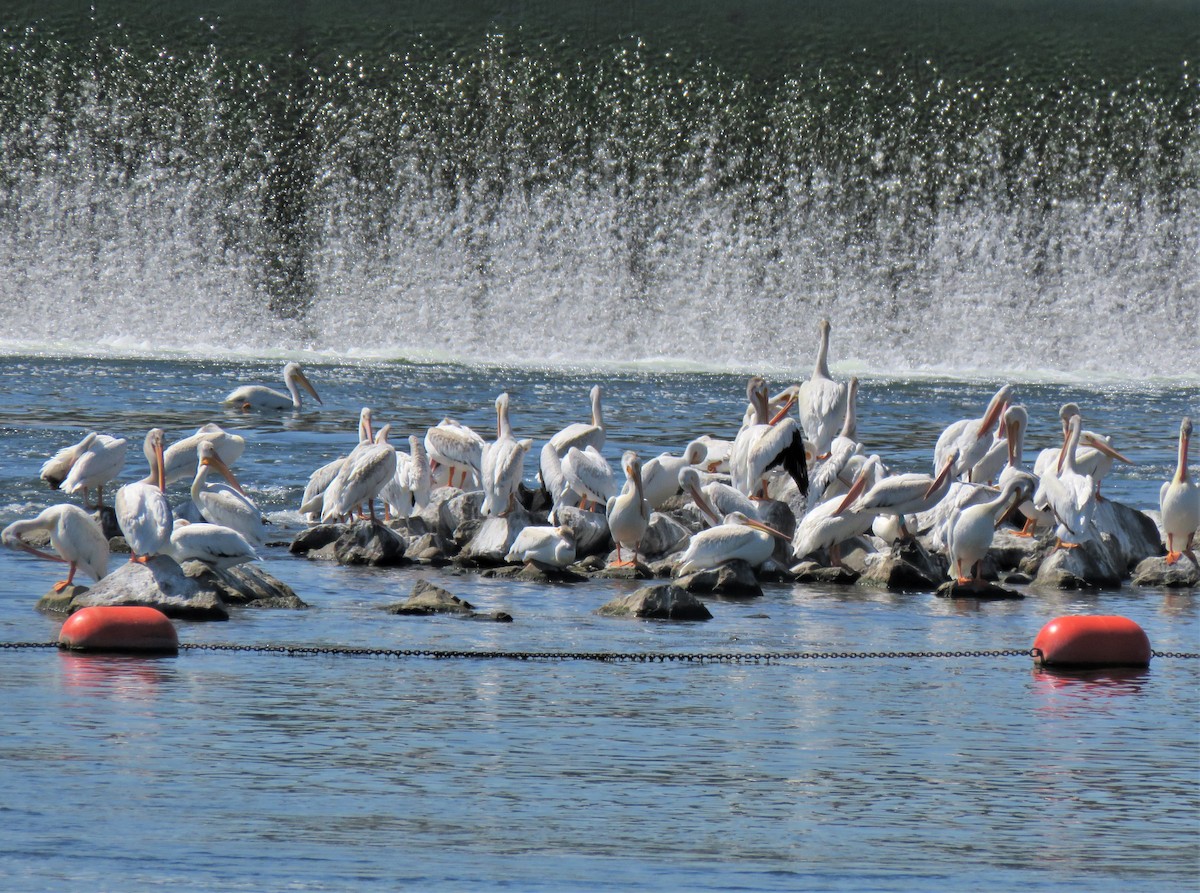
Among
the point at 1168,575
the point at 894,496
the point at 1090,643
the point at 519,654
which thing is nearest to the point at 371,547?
the point at 894,496

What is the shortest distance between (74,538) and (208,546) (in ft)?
2.34

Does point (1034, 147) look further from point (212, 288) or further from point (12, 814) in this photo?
point (12, 814)

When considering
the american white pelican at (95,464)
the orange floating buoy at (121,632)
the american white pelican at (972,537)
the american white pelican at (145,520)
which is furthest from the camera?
the american white pelican at (95,464)

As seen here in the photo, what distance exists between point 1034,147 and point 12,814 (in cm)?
2960

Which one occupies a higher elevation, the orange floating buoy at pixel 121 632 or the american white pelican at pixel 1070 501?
the american white pelican at pixel 1070 501

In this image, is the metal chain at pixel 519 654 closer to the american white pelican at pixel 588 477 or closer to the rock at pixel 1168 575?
the rock at pixel 1168 575

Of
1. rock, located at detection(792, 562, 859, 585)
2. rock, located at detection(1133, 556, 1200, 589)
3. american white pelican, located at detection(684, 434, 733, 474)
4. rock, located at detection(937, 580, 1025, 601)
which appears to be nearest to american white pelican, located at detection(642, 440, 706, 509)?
american white pelican, located at detection(684, 434, 733, 474)

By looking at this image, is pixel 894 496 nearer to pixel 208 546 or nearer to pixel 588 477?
pixel 588 477

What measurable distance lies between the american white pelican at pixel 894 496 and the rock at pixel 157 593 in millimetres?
3914

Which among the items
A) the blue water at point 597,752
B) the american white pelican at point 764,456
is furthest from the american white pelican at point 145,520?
the american white pelican at point 764,456

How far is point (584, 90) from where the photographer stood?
35344 millimetres

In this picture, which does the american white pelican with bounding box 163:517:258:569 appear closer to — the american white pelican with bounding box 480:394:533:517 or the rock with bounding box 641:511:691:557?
the american white pelican with bounding box 480:394:533:517

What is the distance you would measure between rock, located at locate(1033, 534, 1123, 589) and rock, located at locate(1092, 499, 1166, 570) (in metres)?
0.31

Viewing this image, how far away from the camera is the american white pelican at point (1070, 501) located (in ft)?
40.6
